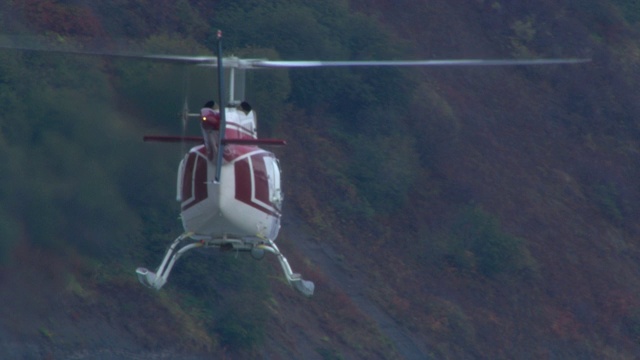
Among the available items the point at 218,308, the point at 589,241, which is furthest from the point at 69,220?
the point at 589,241

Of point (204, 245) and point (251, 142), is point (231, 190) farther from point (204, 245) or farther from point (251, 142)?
point (204, 245)

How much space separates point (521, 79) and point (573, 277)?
932cm

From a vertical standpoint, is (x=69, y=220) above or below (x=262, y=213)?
below

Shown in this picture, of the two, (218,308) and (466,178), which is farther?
(466,178)

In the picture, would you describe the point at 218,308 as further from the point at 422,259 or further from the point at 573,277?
the point at 573,277

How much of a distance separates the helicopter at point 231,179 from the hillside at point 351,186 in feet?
19.9

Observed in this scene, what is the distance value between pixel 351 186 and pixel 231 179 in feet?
50.7

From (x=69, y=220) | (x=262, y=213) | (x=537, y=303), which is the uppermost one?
(x=262, y=213)

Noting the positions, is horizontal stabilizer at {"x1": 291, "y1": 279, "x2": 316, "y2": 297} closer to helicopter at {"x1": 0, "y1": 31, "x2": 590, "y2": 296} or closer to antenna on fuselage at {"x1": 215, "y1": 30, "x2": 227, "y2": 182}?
helicopter at {"x1": 0, "y1": 31, "x2": 590, "y2": 296}

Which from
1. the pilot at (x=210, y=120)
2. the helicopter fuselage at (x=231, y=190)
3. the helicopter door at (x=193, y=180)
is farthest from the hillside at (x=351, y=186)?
the pilot at (x=210, y=120)

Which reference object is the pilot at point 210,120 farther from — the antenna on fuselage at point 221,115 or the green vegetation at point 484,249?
the green vegetation at point 484,249

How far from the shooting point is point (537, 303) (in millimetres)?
28891

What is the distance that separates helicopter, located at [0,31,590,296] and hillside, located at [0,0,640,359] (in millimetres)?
6080

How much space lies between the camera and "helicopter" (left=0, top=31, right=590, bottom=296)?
46.7 ft
